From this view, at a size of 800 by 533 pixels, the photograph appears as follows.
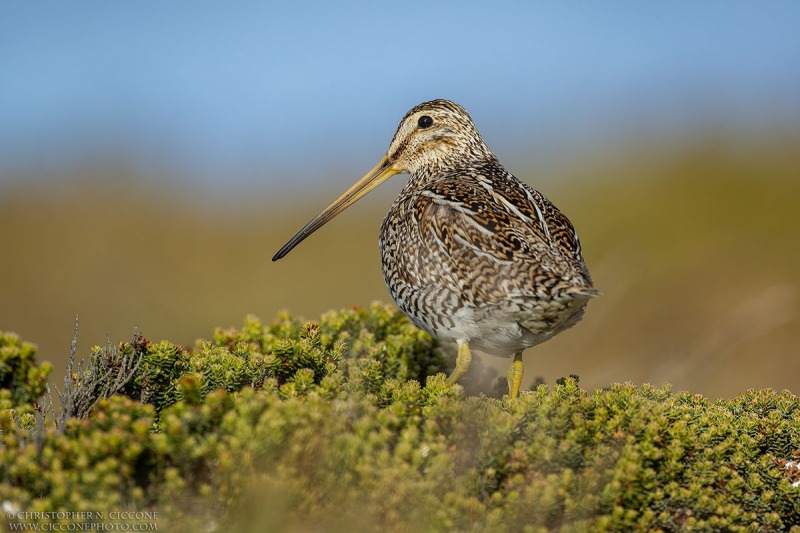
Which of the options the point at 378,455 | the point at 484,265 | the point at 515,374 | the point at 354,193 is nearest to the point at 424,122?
the point at 354,193

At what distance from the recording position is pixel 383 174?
7496 millimetres

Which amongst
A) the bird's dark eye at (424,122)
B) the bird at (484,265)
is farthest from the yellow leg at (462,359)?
the bird's dark eye at (424,122)

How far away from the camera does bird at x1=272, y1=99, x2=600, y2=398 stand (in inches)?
204

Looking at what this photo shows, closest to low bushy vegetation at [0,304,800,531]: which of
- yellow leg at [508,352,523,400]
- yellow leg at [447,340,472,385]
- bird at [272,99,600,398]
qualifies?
bird at [272,99,600,398]

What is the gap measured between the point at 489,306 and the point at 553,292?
1.56 feet

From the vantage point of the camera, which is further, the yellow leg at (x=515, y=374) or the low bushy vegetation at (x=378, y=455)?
the yellow leg at (x=515, y=374)

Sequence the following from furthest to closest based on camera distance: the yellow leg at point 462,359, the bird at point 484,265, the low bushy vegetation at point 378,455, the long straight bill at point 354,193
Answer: the long straight bill at point 354,193 → the yellow leg at point 462,359 → the bird at point 484,265 → the low bushy vegetation at point 378,455

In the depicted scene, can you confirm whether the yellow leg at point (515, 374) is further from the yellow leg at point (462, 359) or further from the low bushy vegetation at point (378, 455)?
the low bushy vegetation at point (378, 455)

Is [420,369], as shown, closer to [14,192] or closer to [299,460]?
[299,460]

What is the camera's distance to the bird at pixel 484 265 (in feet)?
17.0

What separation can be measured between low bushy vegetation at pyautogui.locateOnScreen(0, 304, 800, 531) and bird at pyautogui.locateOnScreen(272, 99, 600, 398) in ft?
1.90

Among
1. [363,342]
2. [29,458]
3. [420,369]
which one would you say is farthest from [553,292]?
[29,458]

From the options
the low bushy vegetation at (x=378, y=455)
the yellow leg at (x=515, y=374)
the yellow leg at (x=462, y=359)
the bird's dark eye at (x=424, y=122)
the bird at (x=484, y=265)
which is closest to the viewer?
the low bushy vegetation at (x=378, y=455)

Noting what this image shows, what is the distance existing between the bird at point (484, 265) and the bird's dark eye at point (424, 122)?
0.79 m
